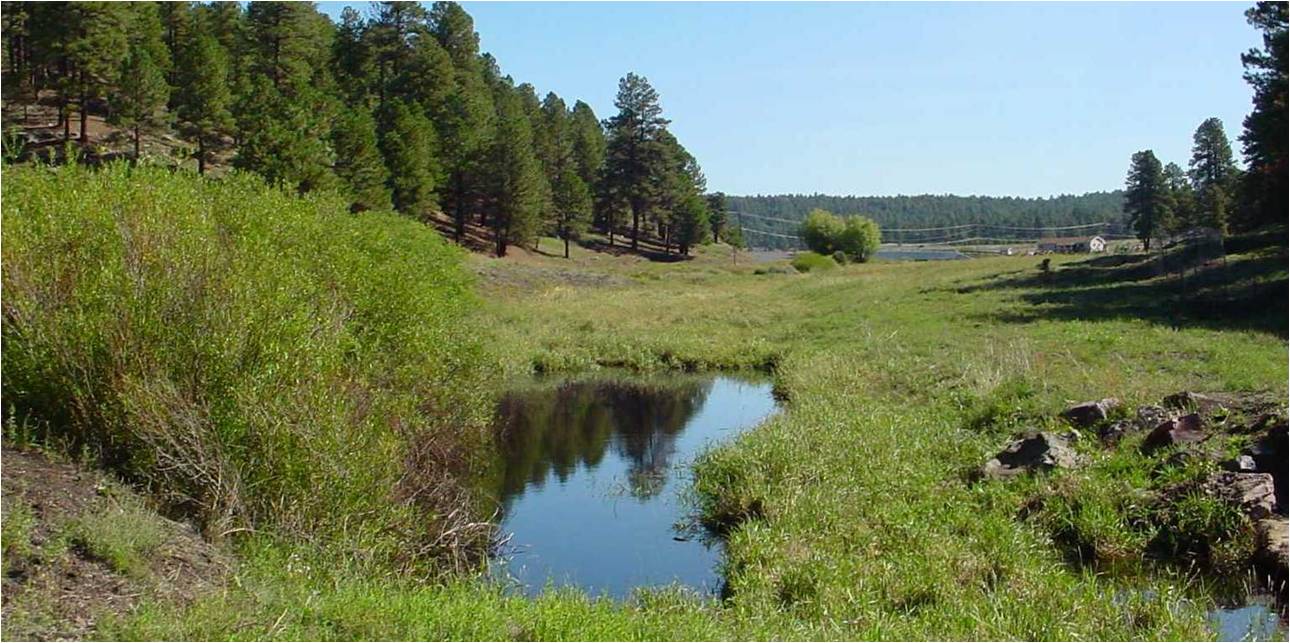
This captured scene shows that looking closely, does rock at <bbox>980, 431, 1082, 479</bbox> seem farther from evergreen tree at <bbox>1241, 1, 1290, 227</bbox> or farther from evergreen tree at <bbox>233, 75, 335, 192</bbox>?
evergreen tree at <bbox>233, 75, 335, 192</bbox>

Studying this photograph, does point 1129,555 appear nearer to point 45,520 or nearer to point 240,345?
point 240,345

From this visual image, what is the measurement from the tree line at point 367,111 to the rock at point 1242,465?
27473mm

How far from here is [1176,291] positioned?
35.1 metres

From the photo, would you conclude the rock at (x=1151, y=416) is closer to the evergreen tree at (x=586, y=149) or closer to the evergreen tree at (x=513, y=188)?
the evergreen tree at (x=513, y=188)

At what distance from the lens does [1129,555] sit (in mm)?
12422

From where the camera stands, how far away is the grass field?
927cm

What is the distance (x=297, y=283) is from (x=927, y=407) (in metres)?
11.9

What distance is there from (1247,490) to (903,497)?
3996 mm

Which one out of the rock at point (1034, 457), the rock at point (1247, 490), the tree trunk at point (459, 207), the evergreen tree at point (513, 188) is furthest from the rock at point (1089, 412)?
the tree trunk at point (459, 207)

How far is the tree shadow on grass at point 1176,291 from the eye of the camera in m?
28.2

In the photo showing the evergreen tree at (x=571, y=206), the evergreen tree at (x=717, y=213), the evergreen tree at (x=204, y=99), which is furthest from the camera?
the evergreen tree at (x=717, y=213)

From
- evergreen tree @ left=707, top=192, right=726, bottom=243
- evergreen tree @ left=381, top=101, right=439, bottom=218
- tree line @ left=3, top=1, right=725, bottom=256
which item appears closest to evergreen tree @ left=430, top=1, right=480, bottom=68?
tree line @ left=3, top=1, right=725, bottom=256

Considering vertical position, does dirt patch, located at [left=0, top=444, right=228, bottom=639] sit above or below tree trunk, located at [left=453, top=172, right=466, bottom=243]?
below

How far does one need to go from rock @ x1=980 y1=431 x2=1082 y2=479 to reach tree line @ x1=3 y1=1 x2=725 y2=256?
2463 cm
